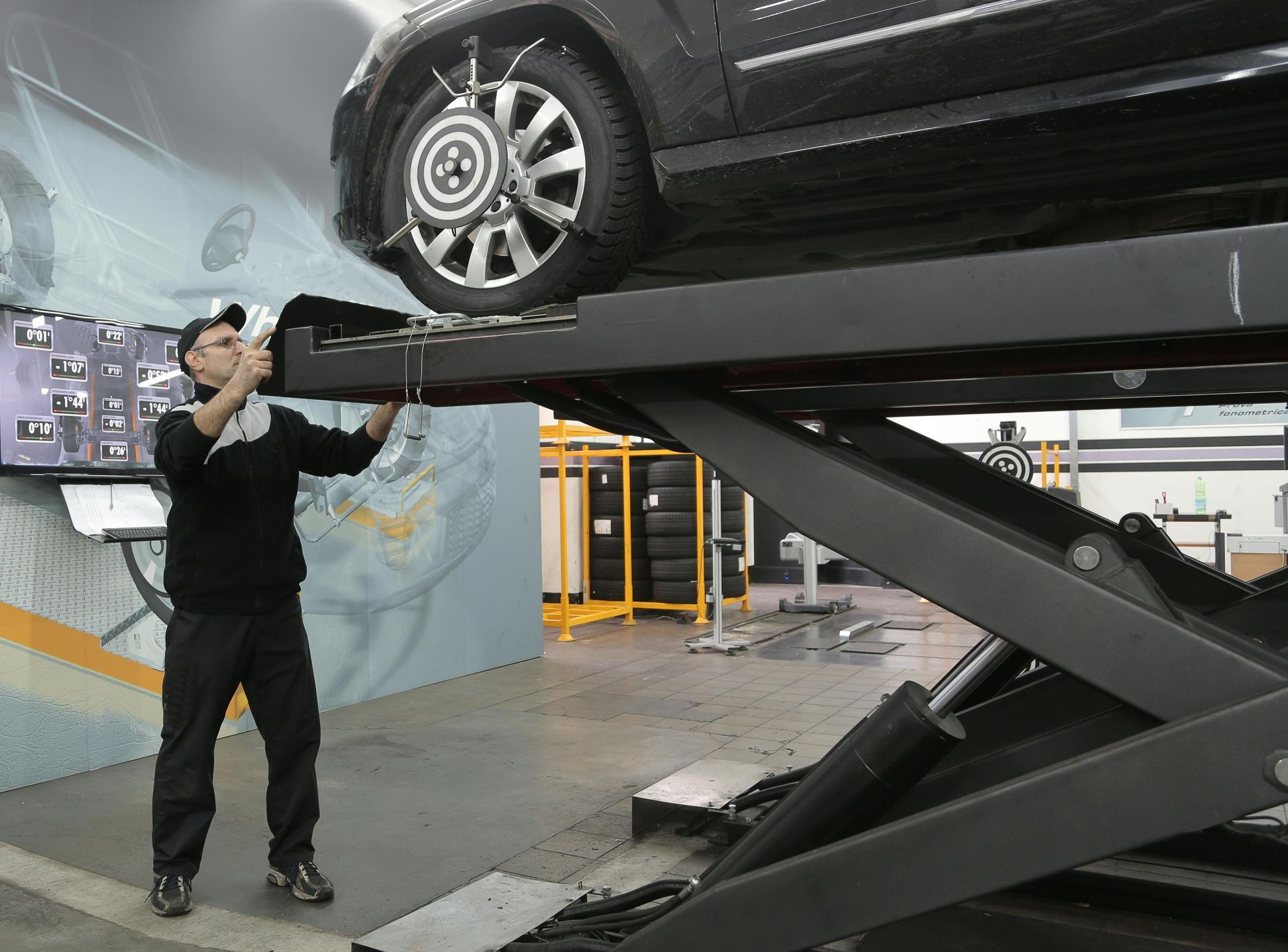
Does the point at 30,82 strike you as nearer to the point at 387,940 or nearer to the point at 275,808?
the point at 275,808

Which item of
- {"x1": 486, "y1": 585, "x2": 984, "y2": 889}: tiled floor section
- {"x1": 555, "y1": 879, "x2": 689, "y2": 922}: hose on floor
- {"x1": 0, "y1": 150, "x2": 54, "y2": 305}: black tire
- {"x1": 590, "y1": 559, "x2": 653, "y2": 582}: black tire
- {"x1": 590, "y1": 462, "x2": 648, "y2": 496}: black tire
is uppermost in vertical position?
{"x1": 0, "y1": 150, "x2": 54, "y2": 305}: black tire

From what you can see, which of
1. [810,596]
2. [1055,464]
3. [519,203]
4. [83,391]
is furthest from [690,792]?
[1055,464]

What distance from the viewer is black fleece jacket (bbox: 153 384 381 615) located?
2625mm

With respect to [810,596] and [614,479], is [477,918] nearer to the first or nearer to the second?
[614,479]

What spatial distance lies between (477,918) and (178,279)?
325 cm

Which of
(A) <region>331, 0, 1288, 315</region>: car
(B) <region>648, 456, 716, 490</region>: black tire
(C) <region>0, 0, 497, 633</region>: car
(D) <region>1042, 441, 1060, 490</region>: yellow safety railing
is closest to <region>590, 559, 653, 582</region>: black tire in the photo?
(B) <region>648, 456, 716, 490</region>: black tire

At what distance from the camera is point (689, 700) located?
5223 millimetres

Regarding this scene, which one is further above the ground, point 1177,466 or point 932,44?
point 932,44

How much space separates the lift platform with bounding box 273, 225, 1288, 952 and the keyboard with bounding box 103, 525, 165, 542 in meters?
2.26

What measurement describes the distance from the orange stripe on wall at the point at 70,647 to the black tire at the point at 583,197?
2.27 m

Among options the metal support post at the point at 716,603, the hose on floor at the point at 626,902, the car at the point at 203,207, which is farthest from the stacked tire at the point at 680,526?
the hose on floor at the point at 626,902

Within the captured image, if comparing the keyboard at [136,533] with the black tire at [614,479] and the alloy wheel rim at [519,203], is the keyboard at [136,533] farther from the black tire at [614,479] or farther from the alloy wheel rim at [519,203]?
the black tire at [614,479]

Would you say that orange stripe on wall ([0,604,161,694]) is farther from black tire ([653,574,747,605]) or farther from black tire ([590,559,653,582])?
black tire ([653,574,747,605])

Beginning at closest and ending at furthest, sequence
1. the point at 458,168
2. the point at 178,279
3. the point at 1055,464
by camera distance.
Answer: the point at 458,168 → the point at 178,279 → the point at 1055,464
